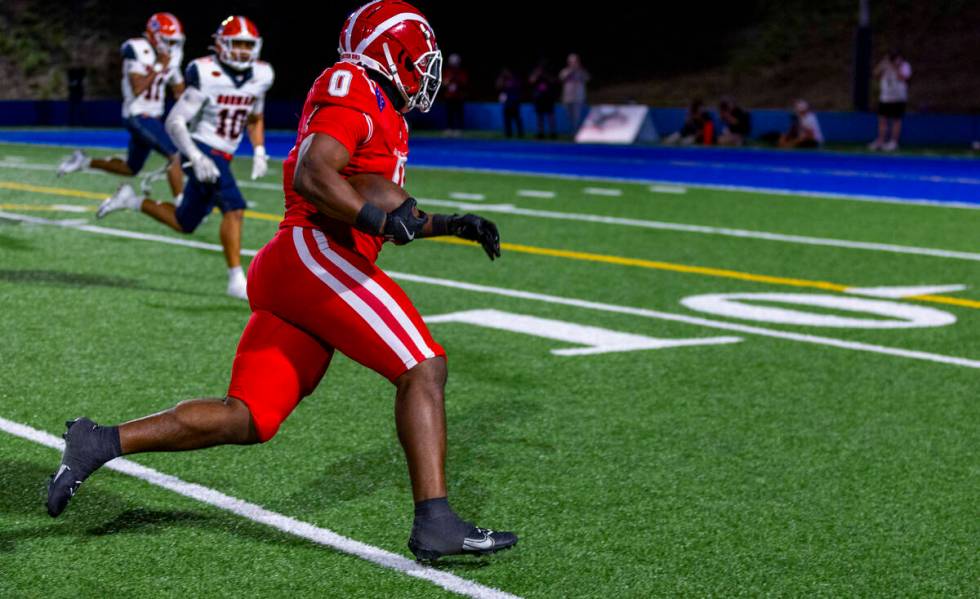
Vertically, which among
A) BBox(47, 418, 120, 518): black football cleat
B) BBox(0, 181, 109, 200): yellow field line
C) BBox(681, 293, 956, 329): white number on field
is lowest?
BBox(0, 181, 109, 200): yellow field line

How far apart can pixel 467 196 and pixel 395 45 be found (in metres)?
12.9

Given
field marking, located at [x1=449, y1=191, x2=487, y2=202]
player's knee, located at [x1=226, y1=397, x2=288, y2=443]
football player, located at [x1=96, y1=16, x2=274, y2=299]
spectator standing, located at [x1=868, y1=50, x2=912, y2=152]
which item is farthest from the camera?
spectator standing, located at [x1=868, y1=50, x2=912, y2=152]

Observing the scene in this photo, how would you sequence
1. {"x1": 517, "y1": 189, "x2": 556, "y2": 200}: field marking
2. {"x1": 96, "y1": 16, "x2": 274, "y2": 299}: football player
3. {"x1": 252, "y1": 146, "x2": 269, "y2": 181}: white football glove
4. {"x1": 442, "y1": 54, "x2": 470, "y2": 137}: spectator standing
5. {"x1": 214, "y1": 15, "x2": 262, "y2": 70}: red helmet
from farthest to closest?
{"x1": 442, "y1": 54, "x2": 470, "y2": 137}: spectator standing → {"x1": 517, "y1": 189, "x2": 556, "y2": 200}: field marking → {"x1": 252, "y1": 146, "x2": 269, "y2": 181}: white football glove → {"x1": 214, "y1": 15, "x2": 262, "y2": 70}: red helmet → {"x1": 96, "y1": 16, "x2": 274, "y2": 299}: football player

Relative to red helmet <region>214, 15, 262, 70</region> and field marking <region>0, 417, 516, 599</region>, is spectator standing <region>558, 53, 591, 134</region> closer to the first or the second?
red helmet <region>214, 15, 262, 70</region>

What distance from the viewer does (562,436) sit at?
237 inches

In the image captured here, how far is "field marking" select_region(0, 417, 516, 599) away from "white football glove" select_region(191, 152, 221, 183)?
384cm

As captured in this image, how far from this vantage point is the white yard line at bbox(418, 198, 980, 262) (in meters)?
12.2

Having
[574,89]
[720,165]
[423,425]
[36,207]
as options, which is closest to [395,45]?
[423,425]

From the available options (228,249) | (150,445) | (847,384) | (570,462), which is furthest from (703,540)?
(228,249)

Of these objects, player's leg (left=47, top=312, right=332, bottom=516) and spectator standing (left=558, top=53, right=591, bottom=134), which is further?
spectator standing (left=558, top=53, right=591, bottom=134)

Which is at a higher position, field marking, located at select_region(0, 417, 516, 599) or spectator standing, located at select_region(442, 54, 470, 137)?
spectator standing, located at select_region(442, 54, 470, 137)

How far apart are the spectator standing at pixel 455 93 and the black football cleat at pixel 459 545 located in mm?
29088

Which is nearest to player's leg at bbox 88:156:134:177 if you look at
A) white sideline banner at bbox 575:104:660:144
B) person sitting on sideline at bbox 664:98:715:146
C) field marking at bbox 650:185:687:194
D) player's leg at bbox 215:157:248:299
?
player's leg at bbox 215:157:248:299

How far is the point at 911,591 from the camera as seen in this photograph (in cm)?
424
